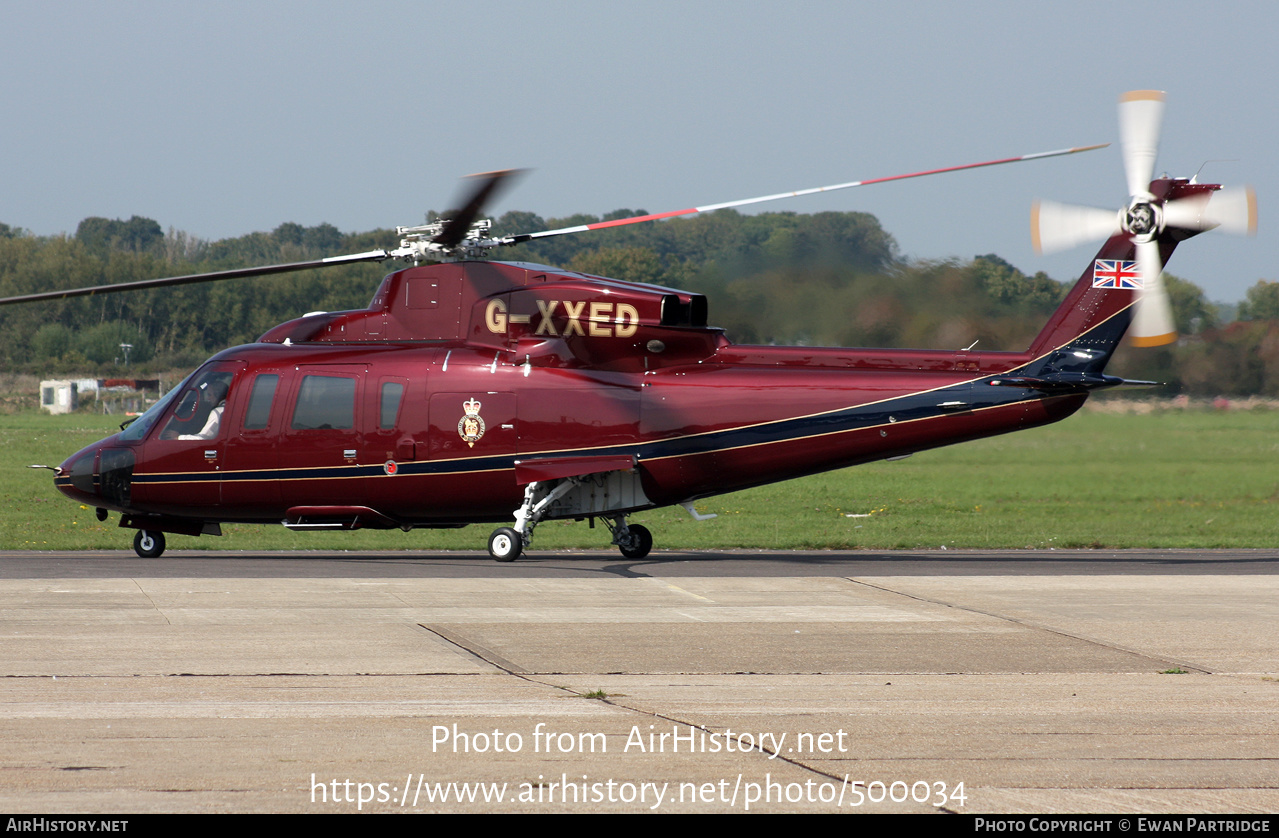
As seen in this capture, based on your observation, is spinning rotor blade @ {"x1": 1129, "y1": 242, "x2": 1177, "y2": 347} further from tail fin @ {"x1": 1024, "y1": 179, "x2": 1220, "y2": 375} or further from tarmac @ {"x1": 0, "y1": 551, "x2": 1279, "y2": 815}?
tarmac @ {"x1": 0, "y1": 551, "x2": 1279, "y2": 815}

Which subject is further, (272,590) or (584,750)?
(272,590)

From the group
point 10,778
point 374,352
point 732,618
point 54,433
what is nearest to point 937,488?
point 374,352

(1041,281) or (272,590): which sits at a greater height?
(1041,281)

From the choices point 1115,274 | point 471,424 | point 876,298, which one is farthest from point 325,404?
point 1115,274

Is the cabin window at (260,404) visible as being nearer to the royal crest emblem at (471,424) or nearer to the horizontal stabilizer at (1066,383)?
the royal crest emblem at (471,424)

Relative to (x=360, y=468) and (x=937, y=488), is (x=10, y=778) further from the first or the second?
(x=937, y=488)

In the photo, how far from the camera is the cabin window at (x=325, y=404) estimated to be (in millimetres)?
16922

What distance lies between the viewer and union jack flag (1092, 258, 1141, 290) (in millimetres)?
15852

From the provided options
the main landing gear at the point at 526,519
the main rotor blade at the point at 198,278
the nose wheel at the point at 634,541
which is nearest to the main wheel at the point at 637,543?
the nose wheel at the point at 634,541

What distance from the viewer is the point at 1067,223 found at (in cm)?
1583

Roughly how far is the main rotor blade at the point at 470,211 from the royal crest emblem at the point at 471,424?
2.04m

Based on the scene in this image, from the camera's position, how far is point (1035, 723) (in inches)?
298

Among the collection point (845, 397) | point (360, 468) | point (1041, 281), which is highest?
point (1041, 281)

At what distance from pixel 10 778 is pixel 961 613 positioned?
8.58m
